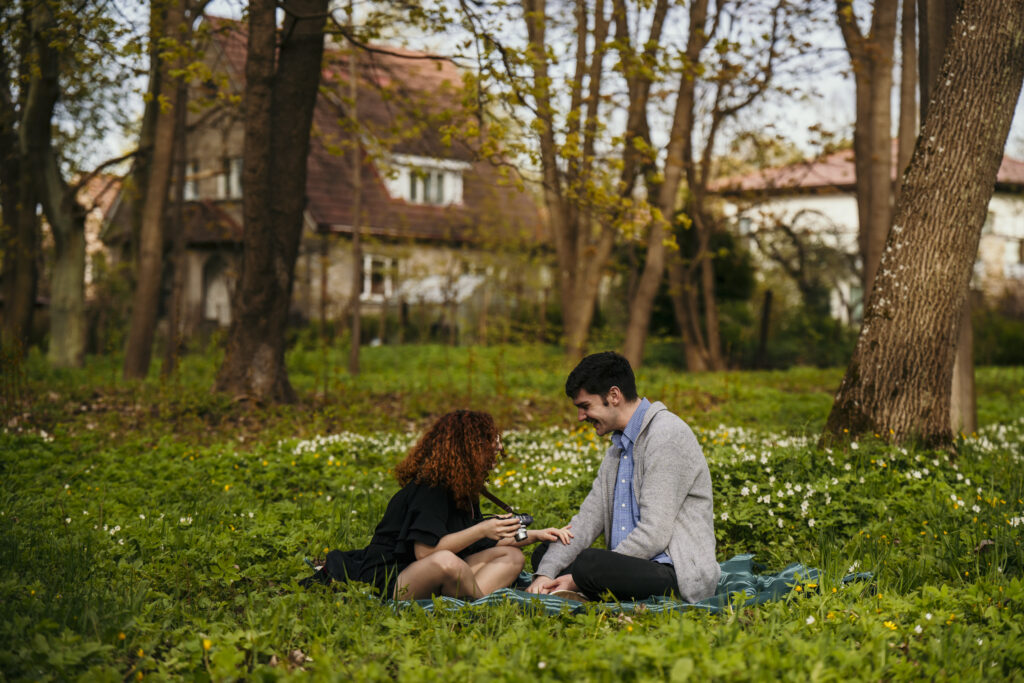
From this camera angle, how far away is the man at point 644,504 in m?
4.60

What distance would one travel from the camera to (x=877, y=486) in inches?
254

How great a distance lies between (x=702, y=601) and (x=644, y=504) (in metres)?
0.56

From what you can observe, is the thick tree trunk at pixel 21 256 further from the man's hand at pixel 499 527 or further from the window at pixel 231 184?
the man's hand at pixel 499 527

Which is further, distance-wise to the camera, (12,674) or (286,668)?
(286,668)

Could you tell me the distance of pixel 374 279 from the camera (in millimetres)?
29062

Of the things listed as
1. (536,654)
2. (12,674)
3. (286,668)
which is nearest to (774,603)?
(536,654)

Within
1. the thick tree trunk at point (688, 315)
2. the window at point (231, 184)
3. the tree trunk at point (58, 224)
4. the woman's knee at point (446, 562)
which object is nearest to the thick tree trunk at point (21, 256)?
the tree trunk at point (58, 224)

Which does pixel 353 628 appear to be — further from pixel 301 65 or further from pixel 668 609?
pixel 301 65

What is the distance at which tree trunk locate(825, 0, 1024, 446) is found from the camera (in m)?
7.24

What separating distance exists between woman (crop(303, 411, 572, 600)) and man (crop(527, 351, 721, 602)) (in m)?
0.34

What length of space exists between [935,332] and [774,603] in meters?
3.72

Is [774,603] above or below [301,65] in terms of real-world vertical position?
below

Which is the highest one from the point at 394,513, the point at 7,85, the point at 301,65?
the point at 7,85

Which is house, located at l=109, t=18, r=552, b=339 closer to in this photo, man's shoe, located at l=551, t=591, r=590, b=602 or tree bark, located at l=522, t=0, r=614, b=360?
tree bark, located at l=522, t=0, r=614, b=360
